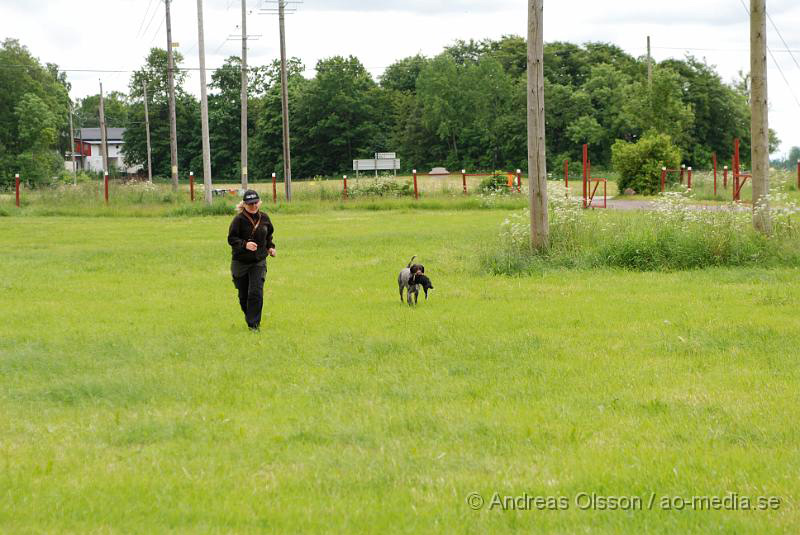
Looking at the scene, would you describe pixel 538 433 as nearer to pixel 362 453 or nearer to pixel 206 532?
pixel 362 453

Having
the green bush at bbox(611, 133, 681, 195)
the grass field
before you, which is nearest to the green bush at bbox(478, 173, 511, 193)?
the green bush at bbox(611, 133, 681, 195)

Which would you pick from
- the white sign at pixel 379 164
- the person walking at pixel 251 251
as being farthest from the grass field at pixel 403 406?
the white sign at pixel 379 164

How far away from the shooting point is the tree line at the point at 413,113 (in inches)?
3501

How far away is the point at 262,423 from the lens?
26.0ft

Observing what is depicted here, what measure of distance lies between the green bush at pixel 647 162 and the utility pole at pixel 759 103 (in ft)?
99.4

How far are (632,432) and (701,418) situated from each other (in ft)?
2.40

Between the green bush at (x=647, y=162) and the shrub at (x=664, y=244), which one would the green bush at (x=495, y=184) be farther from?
the shrub at (x=664, y=244)

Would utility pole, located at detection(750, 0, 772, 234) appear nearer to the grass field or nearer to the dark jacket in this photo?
the grass field

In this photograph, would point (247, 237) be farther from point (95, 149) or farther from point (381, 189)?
point (95, 149)

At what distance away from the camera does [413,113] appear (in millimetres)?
100938

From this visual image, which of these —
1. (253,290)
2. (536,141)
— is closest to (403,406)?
(253,290)

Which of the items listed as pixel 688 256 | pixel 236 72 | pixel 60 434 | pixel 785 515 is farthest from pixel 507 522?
pixel 236 72

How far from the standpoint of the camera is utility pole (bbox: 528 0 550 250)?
1959cm

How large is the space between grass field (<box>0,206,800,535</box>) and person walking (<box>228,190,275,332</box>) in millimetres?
364
